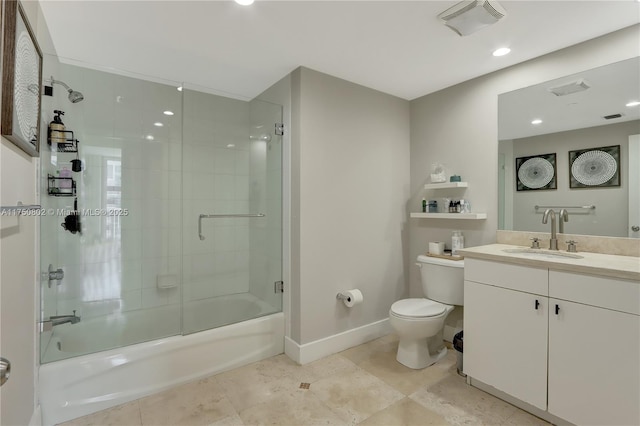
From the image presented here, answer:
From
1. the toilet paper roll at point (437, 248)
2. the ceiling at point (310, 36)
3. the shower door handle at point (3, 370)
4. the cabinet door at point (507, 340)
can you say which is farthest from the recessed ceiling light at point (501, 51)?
the shower door handle at point (3, 370)

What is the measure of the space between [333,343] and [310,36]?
227 cm

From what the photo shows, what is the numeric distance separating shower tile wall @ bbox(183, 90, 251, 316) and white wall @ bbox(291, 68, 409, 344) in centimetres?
69

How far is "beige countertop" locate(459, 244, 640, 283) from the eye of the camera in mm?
1425

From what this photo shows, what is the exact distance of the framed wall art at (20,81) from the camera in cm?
109

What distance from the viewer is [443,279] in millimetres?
2418

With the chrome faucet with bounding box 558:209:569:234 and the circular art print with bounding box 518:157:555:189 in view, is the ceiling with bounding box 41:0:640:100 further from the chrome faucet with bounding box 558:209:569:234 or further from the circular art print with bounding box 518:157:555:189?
the chrome faucet with bounding box 558:209:569:234

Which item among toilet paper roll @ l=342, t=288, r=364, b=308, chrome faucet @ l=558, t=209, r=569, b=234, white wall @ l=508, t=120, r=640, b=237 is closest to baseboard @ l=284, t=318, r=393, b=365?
toilet paper roll @ l=342, t=288, r=364, b=308

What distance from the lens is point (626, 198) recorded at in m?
1.84

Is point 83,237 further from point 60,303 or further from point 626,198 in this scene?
point 626,198

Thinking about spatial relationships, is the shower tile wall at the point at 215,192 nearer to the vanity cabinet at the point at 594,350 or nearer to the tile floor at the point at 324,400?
the tile floor at the point at 324,400

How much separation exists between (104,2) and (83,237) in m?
1.55

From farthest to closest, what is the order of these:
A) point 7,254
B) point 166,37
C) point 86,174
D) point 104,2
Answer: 1. point 86,174
2. point 166,37
3. point 104,2
4. point 7,254

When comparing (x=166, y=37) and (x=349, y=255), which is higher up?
(x=166, y=37)

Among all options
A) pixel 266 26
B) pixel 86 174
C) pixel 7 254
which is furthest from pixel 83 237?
pixel 266 26
